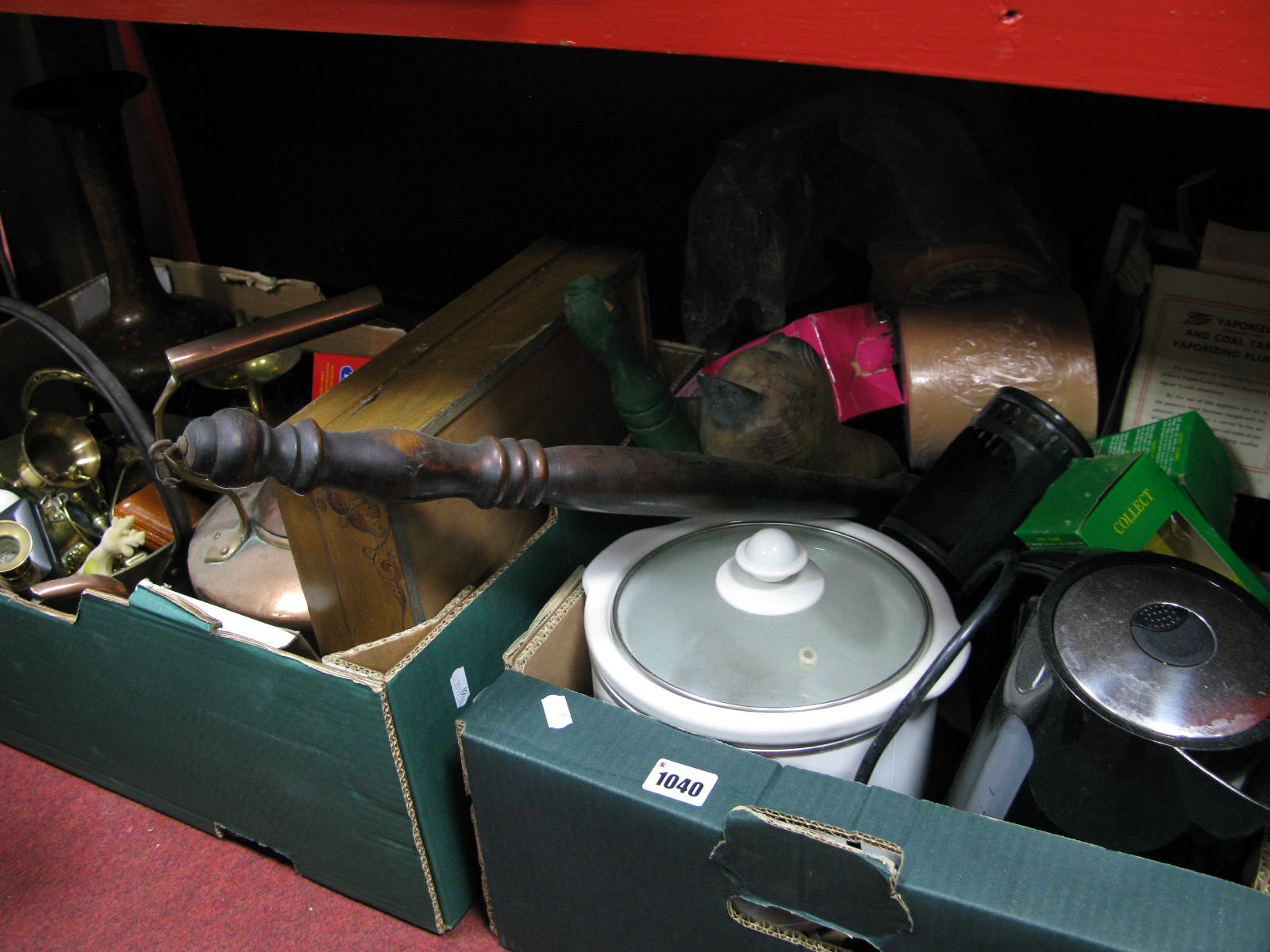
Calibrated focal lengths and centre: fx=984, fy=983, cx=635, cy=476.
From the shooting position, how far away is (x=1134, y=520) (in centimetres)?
56

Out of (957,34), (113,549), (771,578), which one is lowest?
(113,549)

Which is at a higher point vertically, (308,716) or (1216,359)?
(1216,359)

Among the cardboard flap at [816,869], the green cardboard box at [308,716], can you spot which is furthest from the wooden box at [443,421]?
the cardboard flap at [816,869]

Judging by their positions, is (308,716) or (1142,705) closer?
(1142,705)

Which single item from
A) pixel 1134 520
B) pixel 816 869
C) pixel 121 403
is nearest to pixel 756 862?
pixel 816 869

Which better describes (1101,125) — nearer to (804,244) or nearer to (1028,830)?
(804,244)

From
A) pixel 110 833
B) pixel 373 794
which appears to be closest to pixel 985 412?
pixel 373 794

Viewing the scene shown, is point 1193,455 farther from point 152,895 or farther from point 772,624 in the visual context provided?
point 152,895

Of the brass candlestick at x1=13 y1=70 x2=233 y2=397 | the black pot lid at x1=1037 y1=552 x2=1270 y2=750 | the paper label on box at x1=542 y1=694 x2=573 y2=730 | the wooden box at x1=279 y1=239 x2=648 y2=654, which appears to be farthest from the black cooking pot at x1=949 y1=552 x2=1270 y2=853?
the brass candlestick at x1=13 y1=70 x2=233 y2=397

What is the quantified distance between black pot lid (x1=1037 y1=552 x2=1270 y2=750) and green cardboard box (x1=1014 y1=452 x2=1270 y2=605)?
0.04m

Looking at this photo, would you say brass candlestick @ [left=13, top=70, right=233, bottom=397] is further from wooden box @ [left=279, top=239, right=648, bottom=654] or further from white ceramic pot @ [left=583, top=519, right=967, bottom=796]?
white ceramic pot @ [left=583, top=519, right=967, bottom=796]

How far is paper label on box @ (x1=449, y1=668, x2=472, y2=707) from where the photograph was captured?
2.02ft

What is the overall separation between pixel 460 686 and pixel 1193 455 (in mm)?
479

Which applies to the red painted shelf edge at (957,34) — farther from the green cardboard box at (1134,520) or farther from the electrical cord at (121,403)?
the electrical cord at (121,403)
